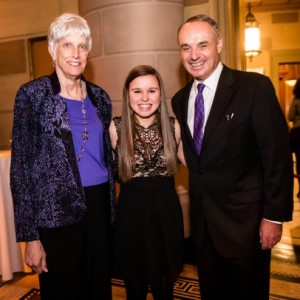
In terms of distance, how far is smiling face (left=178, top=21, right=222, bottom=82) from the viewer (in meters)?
1.72

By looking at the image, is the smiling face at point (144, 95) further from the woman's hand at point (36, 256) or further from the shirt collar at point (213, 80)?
the woman's hand at point (36, 256)

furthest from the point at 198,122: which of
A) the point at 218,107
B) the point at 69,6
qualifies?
the point at 69,6

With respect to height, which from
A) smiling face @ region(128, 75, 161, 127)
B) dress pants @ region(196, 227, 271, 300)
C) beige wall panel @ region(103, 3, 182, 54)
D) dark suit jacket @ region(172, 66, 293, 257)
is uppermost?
beige wall panel @ region(103, 3, 182, 54)

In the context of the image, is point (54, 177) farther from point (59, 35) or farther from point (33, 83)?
point (59, 35)

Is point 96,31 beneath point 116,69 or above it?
above

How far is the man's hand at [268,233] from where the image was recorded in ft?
5.31

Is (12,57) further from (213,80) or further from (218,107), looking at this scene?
(218,107)

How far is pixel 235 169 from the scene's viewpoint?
1643mm

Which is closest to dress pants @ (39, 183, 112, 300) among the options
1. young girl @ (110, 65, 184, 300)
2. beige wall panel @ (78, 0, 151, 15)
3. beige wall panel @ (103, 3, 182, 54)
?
young girl @ (110, 65, 184, 300)

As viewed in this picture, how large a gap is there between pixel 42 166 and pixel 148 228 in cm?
64

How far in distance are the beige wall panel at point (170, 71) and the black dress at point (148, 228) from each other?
46.4 inches

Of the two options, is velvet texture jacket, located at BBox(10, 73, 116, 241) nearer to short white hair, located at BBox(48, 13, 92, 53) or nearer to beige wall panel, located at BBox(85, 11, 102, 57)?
short white hair, located at BBox(48, 13, 92, 53)

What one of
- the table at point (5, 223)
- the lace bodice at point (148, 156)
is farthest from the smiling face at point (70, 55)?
the table at point (5, 223)

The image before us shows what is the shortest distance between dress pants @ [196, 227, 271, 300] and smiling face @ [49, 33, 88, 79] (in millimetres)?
1040
